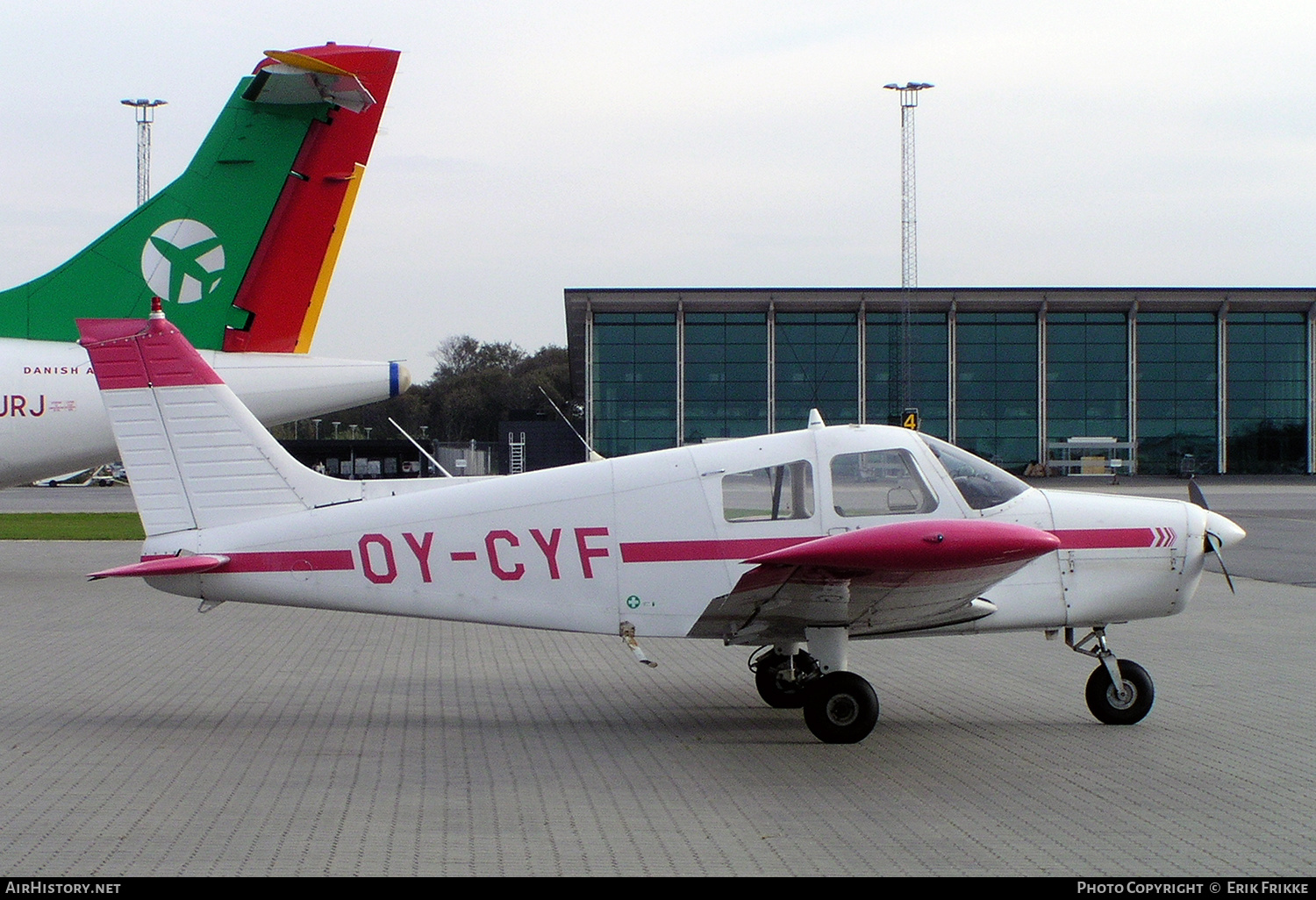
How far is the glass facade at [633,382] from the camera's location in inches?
2258

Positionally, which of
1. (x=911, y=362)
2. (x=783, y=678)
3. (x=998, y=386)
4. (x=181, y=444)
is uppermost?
(x=911, y=362)

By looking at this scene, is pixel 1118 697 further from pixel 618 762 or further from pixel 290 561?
pixel 290 561

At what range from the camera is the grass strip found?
2316 centimetres

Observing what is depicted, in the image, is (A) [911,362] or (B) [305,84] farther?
(A) [911,362]

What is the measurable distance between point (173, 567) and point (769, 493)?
352 cm

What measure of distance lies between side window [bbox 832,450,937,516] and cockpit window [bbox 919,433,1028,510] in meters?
0.24

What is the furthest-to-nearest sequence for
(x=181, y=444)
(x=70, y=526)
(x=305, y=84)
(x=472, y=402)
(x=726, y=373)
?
(x=472, y=402) → (x=726, y=373) → (x=70, y=526) → (x=305, y=84) → (x=181, y=444)

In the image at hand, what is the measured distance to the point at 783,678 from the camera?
8.44m

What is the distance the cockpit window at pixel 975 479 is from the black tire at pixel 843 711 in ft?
4.20

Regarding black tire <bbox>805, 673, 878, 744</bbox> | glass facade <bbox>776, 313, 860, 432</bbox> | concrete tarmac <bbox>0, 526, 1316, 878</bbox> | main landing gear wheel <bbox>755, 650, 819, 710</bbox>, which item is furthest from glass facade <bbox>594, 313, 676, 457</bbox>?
black tire <bbox>805, 673, 878, 744</bbox>

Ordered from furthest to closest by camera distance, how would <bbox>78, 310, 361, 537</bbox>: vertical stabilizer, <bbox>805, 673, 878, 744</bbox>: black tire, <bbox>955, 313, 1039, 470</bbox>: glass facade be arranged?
<bbox>955, 313, 1039, 470</bbox>: glass facade, <bbox>78, 310, 361, 537</bbox>: vertical stabilizer, <bbox>805, 673, 878, 744</bbox>: black tire

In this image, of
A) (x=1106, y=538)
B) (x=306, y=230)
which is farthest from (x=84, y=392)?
(x=1106, y=538)

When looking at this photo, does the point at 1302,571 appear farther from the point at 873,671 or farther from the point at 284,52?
the point at 284,52

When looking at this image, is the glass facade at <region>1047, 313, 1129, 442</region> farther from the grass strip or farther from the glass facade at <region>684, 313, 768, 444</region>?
the grass strip
